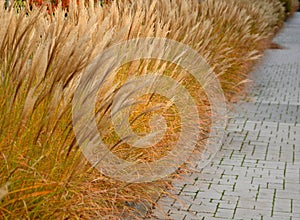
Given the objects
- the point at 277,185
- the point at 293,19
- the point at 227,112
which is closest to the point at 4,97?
the point at 277,185

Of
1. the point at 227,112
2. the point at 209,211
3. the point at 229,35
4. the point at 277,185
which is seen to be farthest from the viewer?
the point at 229,35

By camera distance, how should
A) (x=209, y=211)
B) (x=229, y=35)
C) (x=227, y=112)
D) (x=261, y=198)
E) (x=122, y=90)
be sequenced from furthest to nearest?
1. (x=229, y=35)
2. (x=227, y=112)
3. (x=261, y=198)
4. (x=209, y=211)
5. (x=122, y=90)

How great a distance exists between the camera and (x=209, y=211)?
13.8 feet

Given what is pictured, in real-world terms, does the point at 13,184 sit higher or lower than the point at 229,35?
higher

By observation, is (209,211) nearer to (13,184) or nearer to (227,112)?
(13,184)

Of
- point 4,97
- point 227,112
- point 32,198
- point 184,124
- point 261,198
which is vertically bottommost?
point 227,112

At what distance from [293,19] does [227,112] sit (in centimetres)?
2213

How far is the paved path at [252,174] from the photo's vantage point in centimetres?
423

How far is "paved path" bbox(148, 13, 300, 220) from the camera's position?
4.23m

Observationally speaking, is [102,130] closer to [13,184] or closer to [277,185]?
[13,184]

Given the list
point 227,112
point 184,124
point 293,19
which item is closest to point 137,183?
point 184,124

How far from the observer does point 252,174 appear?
16.9ft

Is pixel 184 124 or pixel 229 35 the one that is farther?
pixel 229 35

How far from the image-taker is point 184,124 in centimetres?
504
